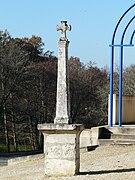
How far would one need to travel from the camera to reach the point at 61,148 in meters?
12.2

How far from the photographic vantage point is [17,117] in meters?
45.3

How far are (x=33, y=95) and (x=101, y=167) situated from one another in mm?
32387

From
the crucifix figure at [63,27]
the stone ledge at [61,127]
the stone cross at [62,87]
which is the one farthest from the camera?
the crucifix figure at [63,27]

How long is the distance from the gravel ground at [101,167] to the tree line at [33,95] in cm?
2502

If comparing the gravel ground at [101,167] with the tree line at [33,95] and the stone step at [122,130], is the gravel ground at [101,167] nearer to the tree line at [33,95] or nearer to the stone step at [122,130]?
the stone step at [122,130]

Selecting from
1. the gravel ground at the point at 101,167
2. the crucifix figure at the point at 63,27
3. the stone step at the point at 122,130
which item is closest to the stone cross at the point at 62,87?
the crucifix figure at the point at 63,27

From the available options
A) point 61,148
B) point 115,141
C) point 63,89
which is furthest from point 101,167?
point 115,141

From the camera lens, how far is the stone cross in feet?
40.3

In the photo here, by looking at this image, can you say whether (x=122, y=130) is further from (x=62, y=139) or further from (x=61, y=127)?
(x=61, y=127)

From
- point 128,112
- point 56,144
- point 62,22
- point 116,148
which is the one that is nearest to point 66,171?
point 56,144

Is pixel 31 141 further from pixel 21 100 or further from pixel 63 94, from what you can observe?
pixel 63 94

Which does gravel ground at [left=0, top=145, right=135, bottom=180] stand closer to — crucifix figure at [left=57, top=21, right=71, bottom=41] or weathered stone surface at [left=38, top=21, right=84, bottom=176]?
weathered stone surface at [left=38, top=21, right=84, bottom=176]

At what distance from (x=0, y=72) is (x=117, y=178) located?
32534 millimetres

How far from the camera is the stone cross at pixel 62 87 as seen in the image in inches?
483
